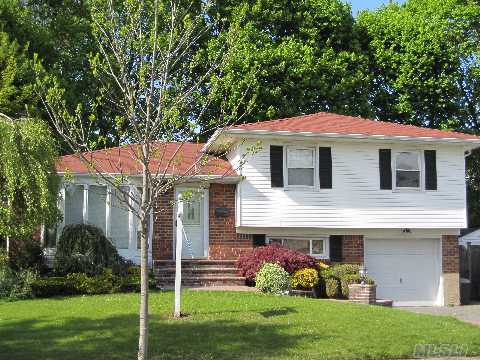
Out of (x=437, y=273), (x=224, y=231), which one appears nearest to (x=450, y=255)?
(x=437, y=273)

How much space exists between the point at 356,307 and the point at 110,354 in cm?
620

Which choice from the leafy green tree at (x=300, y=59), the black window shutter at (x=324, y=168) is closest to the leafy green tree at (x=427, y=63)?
the leafy green tree at (x=300, y=59)

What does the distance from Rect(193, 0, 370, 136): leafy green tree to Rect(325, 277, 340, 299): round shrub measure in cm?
902

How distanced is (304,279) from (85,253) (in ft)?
18.4

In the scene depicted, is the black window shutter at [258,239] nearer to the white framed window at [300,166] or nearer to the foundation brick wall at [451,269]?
the white framed window at [300,166]

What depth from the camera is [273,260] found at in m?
17.8

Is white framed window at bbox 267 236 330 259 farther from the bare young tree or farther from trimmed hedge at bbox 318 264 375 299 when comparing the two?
the bare young tree

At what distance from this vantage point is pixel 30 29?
84.7ft

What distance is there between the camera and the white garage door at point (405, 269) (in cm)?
2038

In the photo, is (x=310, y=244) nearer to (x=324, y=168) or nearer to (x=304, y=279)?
(x=324, y=168)

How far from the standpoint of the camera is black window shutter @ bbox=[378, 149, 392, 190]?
19969mm

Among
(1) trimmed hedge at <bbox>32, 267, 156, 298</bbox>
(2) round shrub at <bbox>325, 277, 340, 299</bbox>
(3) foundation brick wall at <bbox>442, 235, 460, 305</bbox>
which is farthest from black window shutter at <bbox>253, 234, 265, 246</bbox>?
(3) foundation brick wall at <bbox>442, 235, 460, 305</bbox>

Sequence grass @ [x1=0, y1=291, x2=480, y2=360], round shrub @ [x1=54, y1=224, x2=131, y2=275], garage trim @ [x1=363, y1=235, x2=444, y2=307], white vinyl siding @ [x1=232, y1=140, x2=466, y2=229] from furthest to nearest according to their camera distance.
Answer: garage trim @ [x1=363, y1=235, x2=444, y2=307]
white vinyl siding @ [x1=232, y1=140, x2=466, y2=229]
round shrub @ [x1=54, y1=224, x2=131, y2=275]
grass @ [x1=0, y1=291, x2=480, y2=360]

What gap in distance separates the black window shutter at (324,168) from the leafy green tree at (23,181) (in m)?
7.67
